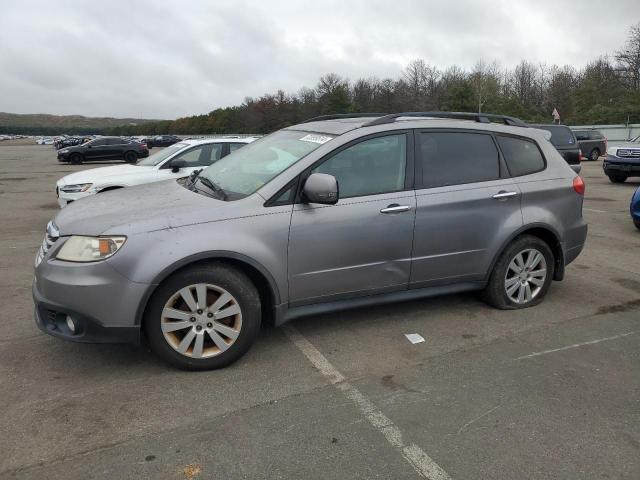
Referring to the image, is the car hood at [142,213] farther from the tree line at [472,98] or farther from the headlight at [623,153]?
the tree line at [472,98]

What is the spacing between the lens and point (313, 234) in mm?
3879

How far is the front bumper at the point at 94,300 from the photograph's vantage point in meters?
3.36

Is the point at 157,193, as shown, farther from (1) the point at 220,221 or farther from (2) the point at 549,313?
(2) the point at 549,313

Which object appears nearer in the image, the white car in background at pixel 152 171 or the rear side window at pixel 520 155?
the rear side window at pixel 520 155

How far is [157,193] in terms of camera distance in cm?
430

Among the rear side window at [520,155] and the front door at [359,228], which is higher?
the rear side window at [520,155]

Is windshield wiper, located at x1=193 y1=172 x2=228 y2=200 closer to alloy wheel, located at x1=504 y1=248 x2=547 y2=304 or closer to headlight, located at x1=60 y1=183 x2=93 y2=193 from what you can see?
alloy wheel, located at x1=504 y1=248 x2=547 y2=304

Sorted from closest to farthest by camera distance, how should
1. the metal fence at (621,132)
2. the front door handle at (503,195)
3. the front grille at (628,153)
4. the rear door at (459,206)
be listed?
the rear door at (459,206) → the front door handle at (503,195) → the front grille at (628,153) → the metal fence at (621,132)

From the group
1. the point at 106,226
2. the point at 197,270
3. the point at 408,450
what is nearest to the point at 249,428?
the point at 408,450

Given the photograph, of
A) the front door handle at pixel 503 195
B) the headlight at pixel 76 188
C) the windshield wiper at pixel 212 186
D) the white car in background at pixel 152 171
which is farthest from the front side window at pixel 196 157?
the front door handle at pixel 503 195

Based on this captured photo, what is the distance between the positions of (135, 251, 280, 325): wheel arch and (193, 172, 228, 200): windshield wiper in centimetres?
53

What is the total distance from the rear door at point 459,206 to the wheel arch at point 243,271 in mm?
1222

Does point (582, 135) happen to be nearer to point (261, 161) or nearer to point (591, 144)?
point (591, 144)

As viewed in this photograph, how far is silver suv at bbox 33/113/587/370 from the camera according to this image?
3.45m
